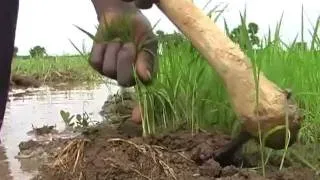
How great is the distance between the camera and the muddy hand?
5.94 feet

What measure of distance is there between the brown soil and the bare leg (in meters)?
0.85

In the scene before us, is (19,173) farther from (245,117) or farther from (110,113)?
(110,113)

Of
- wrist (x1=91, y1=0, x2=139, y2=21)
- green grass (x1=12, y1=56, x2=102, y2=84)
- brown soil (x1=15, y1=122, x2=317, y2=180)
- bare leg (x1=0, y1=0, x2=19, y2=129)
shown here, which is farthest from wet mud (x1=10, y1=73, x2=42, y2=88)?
brown soil (x1=15, y1=122, x2=317, y2=180)

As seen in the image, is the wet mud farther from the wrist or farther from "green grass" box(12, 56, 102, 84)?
the wrist

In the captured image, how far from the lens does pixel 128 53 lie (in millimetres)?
1805

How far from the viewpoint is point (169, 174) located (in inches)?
56.6

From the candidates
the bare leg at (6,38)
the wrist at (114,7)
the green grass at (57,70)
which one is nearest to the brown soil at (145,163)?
the wrist at (114,7)

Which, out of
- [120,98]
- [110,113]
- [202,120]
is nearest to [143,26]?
[202,120]

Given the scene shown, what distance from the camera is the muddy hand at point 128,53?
5.94 feet

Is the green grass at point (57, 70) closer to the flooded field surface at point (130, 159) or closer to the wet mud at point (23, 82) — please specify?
the wet mud at point (23, 82)

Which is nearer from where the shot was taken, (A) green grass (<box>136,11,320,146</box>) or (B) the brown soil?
(B) the brown soil

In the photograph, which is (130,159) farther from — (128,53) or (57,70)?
(57,70)

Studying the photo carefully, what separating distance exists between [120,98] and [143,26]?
133 cm

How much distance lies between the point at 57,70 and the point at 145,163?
491 centimetres
